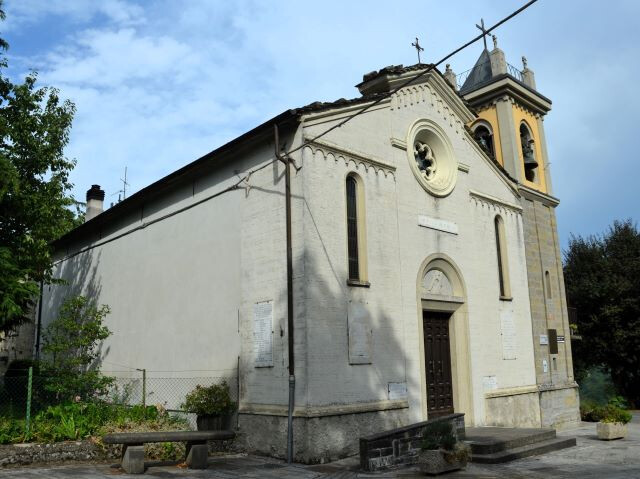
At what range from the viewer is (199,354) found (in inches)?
520

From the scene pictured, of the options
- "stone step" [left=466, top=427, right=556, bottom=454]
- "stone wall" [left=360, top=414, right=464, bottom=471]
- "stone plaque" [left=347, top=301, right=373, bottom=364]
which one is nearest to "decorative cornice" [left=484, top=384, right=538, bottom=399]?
"stone step" [left=466, top=427, right=556, bottom=454]

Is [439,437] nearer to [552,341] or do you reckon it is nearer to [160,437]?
[160,437]

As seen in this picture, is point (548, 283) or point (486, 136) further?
point (486, 136)

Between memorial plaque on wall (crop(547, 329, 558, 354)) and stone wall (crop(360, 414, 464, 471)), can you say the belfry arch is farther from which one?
memorial plaque on wall (crop(547, 329, 558, 354))

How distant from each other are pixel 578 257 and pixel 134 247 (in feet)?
63.2

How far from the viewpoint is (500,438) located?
1177cm

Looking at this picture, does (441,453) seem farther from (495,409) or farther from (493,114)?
(493,114)

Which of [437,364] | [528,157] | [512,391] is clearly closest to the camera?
[437,364]

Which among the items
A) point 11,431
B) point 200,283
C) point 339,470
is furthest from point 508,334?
point 11,431

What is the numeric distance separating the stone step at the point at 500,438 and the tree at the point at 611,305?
12311mm

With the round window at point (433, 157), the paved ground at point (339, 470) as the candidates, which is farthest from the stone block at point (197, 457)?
the round window at point (433, 157)

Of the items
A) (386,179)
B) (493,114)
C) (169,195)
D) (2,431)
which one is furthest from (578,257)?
(2,431)

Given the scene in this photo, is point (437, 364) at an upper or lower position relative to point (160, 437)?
upper

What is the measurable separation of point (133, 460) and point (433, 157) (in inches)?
404
